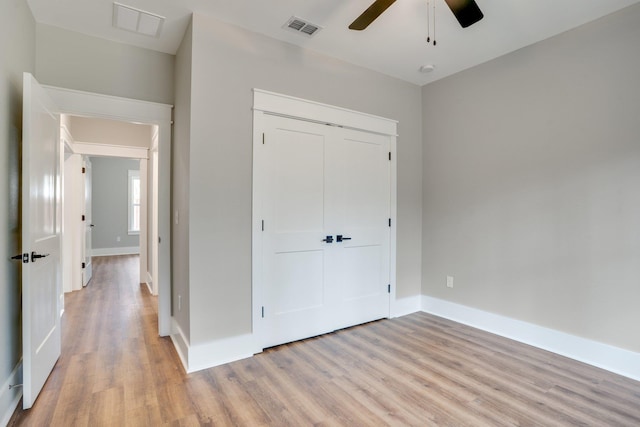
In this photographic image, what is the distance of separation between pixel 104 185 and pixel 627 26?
10.5 metres

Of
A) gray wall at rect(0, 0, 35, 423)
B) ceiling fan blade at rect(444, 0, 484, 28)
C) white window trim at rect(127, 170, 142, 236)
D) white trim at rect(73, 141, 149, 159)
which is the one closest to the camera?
ceiling fan blade at rect(444, 0, 484, 28)

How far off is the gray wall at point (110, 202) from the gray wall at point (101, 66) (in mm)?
6881

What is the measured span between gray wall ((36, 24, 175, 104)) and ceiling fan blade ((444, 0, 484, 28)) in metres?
2.67

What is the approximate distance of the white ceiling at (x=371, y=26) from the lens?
2463mm

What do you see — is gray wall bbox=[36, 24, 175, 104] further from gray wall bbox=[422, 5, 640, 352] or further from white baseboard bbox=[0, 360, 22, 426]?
gray wall bbox=[422, 5, 640, 352]

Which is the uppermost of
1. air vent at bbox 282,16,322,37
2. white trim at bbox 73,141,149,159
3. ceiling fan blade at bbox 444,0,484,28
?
air vent at bbox 282,16,322,37

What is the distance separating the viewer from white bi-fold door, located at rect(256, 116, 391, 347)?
2988mm

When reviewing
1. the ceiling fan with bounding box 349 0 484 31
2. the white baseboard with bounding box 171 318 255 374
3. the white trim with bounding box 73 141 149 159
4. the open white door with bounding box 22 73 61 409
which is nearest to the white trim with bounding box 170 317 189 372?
the white baseboard with bounding box 171 318 255 374

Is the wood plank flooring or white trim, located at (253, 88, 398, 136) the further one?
white trim, located at (253, 88, 398, 136)

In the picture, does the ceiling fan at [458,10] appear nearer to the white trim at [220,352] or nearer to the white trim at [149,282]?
the white trim at [220,352]

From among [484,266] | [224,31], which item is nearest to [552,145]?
[484,266]

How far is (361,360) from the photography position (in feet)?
8.96

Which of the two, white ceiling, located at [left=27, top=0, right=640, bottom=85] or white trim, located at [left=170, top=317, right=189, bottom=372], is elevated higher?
white ceiling, located at [left=27, top=0, right=640, bottom=85]

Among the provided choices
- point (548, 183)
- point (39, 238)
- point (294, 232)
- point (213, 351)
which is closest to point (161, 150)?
point (39, 238)
